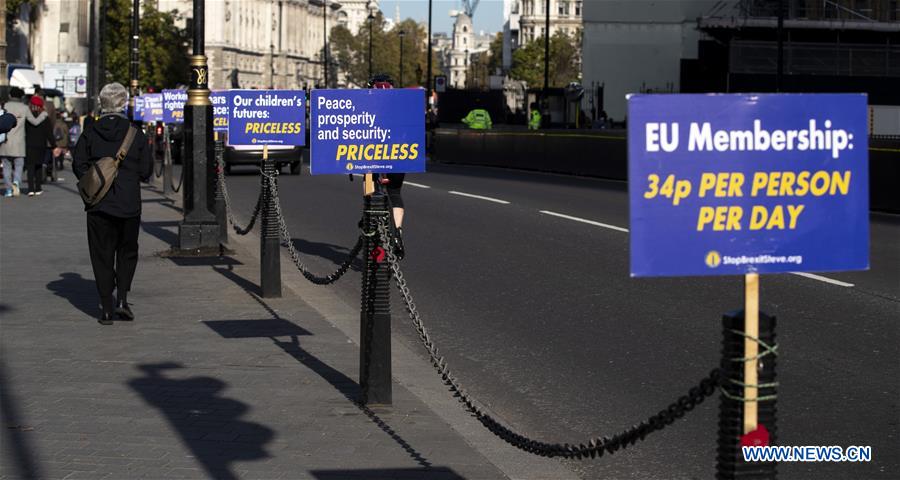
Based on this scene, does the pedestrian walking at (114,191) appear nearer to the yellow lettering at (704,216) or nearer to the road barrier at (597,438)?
the road barrier at (597,438)

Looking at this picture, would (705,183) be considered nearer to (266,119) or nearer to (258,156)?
(266,119)

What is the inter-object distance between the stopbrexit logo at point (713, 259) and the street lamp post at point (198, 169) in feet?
42.0

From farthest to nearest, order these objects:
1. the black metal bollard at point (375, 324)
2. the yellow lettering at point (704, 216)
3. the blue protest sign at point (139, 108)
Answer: the blue protest sign at point (139, 108)
the black metal bollard at point (375, 324)
the yellow lettering at point (704, 216)

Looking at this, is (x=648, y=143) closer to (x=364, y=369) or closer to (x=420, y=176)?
(x=364, y=369)

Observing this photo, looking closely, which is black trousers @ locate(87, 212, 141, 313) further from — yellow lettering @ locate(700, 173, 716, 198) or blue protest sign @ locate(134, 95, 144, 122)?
A: blue protest sign @ locate(134, 95, 144, 122)

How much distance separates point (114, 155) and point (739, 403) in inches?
317

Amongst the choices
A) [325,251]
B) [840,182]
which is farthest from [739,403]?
[325,251]

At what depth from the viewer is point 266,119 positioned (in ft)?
53.3

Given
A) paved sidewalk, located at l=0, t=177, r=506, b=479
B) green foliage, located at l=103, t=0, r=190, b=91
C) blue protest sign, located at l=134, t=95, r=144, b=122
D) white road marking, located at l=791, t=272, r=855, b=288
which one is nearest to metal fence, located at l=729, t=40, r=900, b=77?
blue protest sign, located at l=134, t=95, r=144, b=122

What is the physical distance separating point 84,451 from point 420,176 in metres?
28.1

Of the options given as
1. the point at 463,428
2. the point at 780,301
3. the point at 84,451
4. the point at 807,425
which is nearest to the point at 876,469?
the point at 807,425

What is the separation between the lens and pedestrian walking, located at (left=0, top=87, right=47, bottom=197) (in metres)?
27.2

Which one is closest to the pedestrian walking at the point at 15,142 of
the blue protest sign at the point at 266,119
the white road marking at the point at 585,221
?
the white road marking at the point at 585,221

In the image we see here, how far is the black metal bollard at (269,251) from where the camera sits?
1264 centimetres
